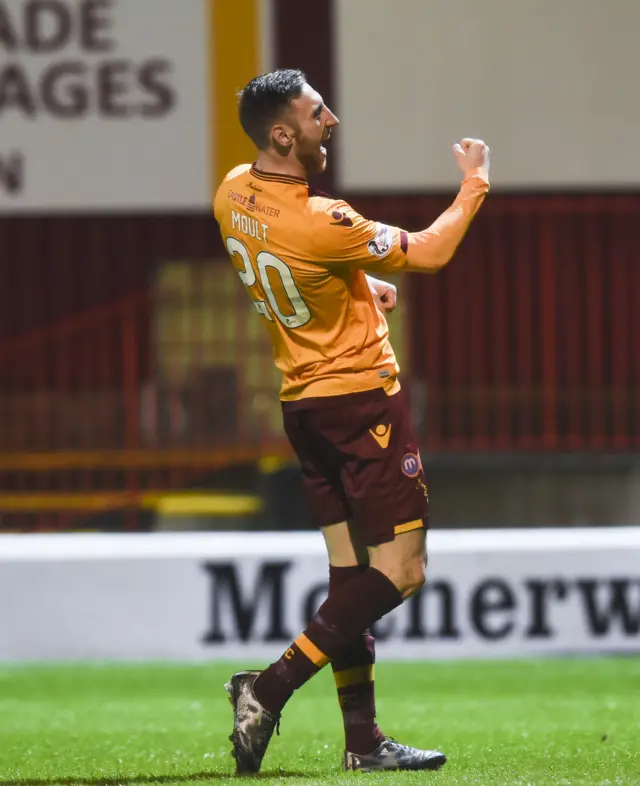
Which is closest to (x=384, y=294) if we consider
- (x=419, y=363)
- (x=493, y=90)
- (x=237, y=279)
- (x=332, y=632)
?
(x=332, y=632)

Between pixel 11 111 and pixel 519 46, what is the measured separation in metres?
3.03

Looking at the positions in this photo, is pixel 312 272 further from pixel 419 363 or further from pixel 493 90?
pixel 493 90

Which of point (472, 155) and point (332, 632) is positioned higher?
point (472, 155)

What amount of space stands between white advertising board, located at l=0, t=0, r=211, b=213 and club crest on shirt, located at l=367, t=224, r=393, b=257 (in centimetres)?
590

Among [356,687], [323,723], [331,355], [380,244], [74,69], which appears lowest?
[323,723]

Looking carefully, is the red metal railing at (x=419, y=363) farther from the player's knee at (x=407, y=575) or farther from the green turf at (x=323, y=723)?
the player's knee at (x=407, y=575)

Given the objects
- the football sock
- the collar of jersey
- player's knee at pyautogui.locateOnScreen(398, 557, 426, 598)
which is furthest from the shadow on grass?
the collar of jersey

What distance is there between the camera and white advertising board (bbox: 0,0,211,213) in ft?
31.1

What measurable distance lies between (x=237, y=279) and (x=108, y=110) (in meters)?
1.36

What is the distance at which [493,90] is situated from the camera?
937 centimetres

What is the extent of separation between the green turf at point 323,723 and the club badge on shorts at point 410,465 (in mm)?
724

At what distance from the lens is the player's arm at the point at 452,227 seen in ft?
12.5

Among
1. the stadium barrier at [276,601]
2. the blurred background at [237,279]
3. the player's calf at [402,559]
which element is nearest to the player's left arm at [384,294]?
the player's calf at [402,559]

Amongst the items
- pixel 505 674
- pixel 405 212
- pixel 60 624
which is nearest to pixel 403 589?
pixel 505 674
